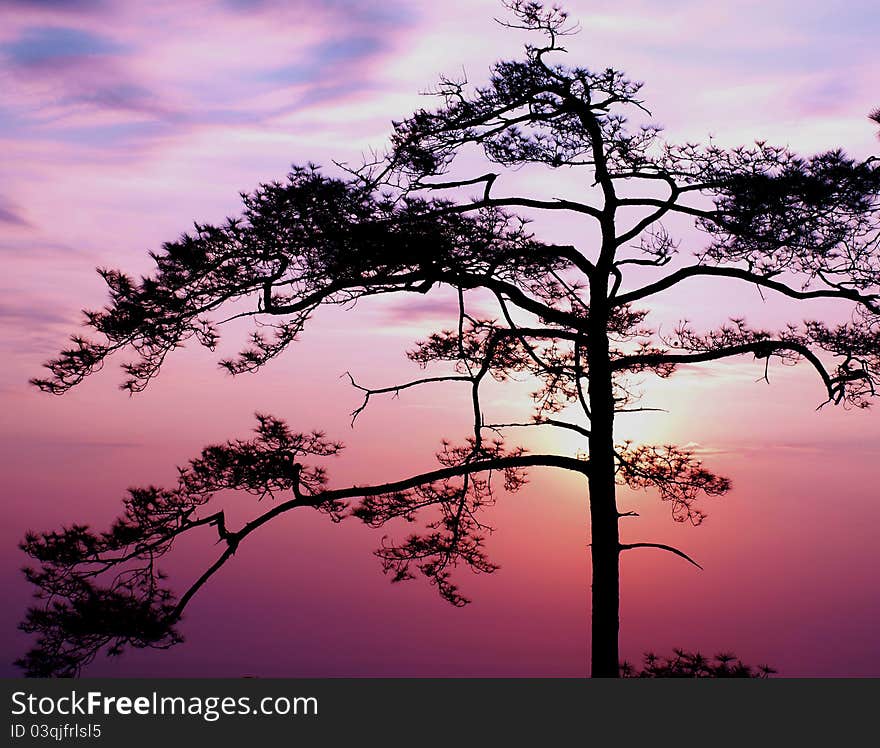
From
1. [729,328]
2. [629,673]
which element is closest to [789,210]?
[729,328]

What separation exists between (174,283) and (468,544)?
431cm

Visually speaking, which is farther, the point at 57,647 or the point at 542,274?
the point at 542,274

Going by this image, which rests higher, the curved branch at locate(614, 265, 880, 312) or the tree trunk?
the curved branch at locate(614, 265, 880, 312)

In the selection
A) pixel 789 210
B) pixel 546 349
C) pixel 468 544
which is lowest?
pixel 468 544

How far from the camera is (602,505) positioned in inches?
391

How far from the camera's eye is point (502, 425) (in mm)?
10094

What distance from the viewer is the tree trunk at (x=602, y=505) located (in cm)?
981

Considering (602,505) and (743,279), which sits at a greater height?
(743,279)

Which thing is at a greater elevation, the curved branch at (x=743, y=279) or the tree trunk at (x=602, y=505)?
the curved branch at (x=743, y=279)

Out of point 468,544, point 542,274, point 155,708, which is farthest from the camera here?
point 468,544

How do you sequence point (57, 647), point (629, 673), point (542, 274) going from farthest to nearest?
point (629, 673)
point (542, 274)
point (57, 647)

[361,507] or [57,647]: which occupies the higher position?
[361,507]

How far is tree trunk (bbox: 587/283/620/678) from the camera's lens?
386 inches

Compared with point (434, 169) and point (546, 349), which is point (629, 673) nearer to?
point (546, 349)
